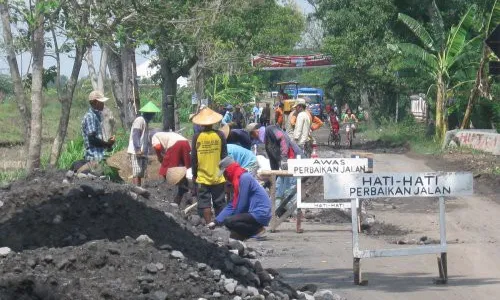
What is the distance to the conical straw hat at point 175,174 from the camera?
17.0 m

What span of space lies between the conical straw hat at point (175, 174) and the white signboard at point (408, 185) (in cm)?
629

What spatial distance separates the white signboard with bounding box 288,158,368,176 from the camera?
15.8 m

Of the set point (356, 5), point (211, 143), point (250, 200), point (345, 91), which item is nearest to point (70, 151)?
point (211, 143)

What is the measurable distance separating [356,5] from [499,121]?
9176mm

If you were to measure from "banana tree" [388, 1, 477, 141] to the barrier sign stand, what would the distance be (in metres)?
24.3

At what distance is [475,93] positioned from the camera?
3459 cm

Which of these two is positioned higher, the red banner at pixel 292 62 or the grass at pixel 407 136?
the red banner at pixel 292 62

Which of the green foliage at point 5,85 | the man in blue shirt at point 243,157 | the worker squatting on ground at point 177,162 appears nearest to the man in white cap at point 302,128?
the worker squatting on ground at point 177,162

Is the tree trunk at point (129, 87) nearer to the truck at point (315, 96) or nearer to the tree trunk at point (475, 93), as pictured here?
the tree trunk at point (475, 93)

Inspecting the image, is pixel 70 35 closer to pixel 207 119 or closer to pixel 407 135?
pixel 207 119

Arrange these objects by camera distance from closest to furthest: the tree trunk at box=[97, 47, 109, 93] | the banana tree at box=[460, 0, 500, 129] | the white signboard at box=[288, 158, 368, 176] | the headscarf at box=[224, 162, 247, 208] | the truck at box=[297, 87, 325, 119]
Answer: the headscarf at box=[224, 162, 247, 208] → the white signboard at box=[288, 158, 368, 176] → the tree trunk at box=[97, 47, 109, 93] → the banana tree at box=[460, 0, 500, 129] → the truck at box=[297, 87, 325, 119]

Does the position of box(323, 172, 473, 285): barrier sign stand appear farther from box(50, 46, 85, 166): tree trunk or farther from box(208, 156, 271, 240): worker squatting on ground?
box(50, 46, 85, 166): tree trunk

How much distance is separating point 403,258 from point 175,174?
5.21 meters

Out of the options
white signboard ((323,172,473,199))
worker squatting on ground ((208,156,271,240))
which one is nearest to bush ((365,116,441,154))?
worker squatting on ground ((208,156,271,240))
